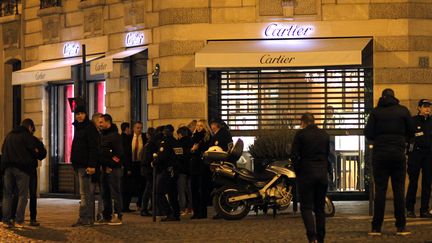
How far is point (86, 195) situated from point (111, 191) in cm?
79

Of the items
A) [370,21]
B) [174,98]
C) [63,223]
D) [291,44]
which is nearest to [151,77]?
[174,98]

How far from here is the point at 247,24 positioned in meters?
25.5

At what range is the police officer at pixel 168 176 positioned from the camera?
2045 cm

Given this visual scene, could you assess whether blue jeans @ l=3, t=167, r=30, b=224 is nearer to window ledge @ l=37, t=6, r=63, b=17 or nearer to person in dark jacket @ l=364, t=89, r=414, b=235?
person in dark jacket @ l=364, t=89, r=414, b=235

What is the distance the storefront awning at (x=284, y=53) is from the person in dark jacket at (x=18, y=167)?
18.8 ft

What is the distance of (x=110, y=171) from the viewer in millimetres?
19547

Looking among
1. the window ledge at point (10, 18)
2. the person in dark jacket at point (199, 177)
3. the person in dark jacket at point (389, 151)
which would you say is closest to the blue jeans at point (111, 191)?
the person in dark jacket at point (199, 177)

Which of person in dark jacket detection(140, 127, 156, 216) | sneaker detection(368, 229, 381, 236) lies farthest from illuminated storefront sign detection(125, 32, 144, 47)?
sneaker detection(368, 229, 381, 236)

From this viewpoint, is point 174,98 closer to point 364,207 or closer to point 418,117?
point 364,207

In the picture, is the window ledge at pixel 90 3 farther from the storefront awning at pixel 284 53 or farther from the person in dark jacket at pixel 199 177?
the person in dark jacket at pixel 199 177

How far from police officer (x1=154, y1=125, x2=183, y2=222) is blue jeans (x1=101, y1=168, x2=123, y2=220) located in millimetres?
1001

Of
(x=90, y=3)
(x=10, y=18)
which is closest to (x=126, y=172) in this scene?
(x=90, y=3)

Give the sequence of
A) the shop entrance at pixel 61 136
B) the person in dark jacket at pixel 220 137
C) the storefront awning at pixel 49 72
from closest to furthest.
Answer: the person in dark jacket at pixel 220 137 < the storefront awning at pixel 49 72 < the shop entrance at pixel 61 136

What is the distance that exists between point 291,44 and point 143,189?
4.46m
